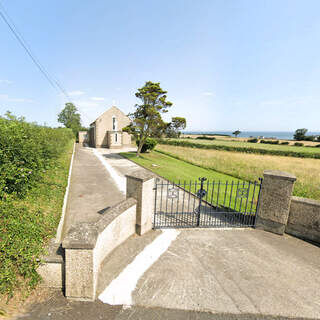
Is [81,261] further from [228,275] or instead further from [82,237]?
[228,275]

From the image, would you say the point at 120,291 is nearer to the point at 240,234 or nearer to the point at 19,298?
the point at 19,298

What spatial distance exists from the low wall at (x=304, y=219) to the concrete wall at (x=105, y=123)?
32.4 metres

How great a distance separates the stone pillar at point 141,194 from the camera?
483 centimetres

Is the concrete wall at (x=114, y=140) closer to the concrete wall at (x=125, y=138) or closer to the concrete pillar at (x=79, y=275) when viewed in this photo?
the concrete wall at (x=125, y=138)

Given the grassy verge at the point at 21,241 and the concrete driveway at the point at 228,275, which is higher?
the grassy verge at the point at 21,241

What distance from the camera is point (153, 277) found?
12.1 ft

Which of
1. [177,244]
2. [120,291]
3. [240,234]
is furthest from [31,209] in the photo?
[240,234]

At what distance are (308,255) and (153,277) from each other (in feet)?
14.0

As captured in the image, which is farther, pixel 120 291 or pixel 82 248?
pixel 120 291

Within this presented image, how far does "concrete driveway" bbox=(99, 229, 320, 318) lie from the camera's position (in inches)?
125

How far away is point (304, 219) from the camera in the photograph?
17.4 feet

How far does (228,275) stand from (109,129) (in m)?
33.3

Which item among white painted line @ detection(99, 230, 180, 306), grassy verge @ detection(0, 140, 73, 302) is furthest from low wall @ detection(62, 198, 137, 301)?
grassy verge @ detection(0, 140, 73, 302)

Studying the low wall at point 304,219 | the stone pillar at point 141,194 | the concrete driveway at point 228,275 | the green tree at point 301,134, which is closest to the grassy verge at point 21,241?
the concrete driveway at point 228,275
